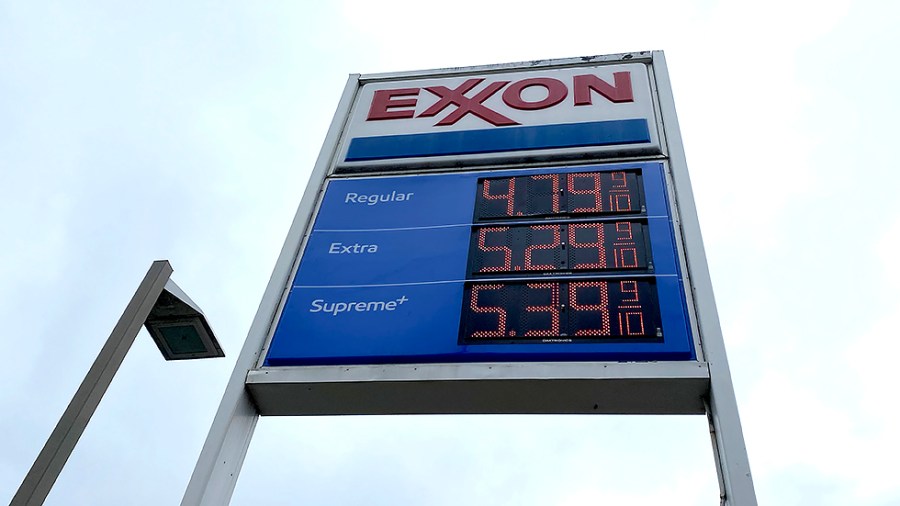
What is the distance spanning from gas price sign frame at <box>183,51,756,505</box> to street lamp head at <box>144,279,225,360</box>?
26 cm

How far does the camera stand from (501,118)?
21.9ft

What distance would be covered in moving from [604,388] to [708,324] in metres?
0.73

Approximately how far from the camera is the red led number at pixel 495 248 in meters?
4.81

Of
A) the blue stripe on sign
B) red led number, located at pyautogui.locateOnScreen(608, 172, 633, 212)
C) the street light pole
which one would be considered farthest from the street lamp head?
red led number, located at pyautogui.locateOnScreen(608, 172, 633, 212)

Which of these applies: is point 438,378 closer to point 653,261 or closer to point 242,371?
point 242,371

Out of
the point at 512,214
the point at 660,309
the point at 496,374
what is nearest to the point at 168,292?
the point at 496,374

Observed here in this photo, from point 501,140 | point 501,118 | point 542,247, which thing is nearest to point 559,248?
point 542,247

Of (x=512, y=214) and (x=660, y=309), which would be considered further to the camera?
(x=512, y=214)

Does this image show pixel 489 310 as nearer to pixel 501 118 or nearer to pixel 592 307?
pixel 592 307

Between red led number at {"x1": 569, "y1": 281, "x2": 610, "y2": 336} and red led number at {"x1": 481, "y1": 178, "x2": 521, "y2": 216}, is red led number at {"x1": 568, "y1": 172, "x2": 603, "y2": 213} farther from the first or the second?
red led number at {"x1": 569, "y1": 281, "x2": 610, "y2": 336}

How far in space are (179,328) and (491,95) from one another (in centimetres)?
380

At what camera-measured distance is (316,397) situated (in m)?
4.55

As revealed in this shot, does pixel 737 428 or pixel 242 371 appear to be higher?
pixel 242 371

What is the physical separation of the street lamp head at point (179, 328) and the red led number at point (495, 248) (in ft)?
5.53
